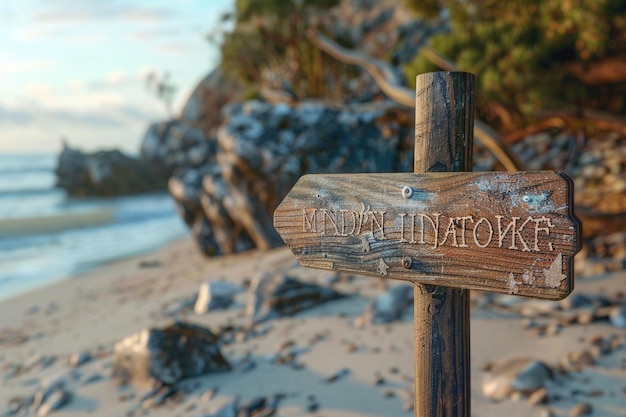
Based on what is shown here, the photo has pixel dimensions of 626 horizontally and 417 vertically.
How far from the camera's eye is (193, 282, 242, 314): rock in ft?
20.6

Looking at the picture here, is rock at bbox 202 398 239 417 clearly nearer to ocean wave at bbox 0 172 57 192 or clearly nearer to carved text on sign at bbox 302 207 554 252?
carved text on sign at bbox 302 207 554 252

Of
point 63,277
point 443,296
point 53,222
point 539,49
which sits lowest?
point 63,277

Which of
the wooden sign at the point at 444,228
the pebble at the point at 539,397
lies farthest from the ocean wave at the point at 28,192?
the wooden sign at the point at 444,228

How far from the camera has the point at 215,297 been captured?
635 cm

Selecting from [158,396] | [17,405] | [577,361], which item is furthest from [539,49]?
[17,405]

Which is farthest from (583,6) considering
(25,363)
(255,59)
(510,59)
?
(255,59)

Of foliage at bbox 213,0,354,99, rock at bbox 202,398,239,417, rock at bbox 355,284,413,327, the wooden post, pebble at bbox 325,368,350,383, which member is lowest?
rock at bbox 202,398,239,417

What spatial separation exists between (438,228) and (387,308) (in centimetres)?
333

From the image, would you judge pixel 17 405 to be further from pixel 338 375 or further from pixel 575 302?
pixel 575 302

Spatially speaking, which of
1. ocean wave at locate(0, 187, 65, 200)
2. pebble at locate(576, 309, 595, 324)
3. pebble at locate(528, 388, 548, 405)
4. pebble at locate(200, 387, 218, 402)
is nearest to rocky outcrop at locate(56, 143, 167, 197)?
ocean wave at locate(0, 187, 65, 200)

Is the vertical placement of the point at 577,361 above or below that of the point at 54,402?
above

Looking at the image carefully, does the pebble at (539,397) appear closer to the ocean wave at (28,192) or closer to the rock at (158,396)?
the rock at (158,396)

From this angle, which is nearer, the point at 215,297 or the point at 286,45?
the point at 215,297

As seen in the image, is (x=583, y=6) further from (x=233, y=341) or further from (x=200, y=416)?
(x=200, y=416)
